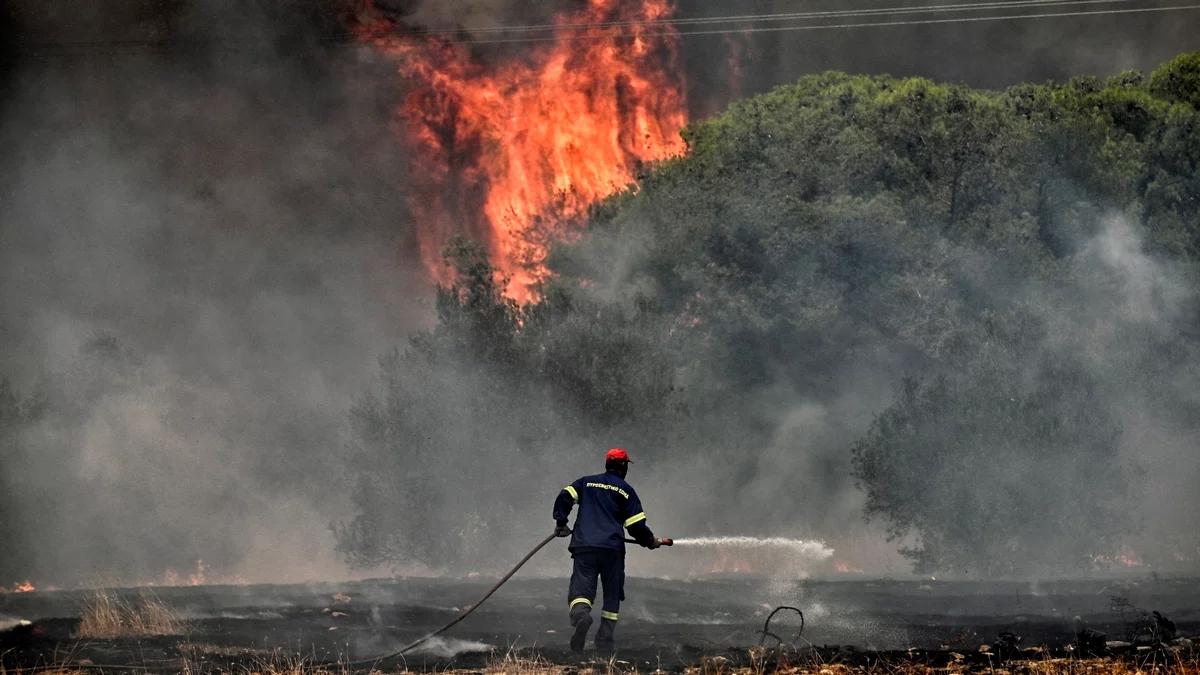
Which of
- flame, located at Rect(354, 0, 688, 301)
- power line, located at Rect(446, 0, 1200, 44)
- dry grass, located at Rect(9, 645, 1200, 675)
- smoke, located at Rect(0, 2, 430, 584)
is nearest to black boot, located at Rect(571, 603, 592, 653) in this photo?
dry grass, located at Rect(9, 645, 1200, 675)

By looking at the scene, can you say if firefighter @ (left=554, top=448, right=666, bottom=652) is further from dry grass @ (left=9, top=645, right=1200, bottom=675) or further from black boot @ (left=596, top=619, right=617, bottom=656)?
dry grass @ (left=9, top=645, right=1200, bottom=675)

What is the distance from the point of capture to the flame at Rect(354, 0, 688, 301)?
52281 mm

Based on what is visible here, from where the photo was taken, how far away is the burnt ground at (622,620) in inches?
731

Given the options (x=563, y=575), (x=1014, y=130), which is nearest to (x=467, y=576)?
(x=563, y=575)

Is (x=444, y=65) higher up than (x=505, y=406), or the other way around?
(x=444, y=65)

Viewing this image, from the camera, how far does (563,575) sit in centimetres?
3173

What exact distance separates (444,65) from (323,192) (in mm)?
6136

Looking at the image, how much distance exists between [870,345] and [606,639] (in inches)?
887

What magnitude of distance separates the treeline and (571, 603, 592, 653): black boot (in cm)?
1489

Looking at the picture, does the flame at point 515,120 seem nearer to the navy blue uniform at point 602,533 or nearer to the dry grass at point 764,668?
the navy blue uniform at point 602,533

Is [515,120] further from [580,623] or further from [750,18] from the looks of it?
[580,623]

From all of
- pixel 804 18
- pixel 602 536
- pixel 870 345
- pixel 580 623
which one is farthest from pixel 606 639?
pixel 804 18

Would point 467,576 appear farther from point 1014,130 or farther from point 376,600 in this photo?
point 1014,130

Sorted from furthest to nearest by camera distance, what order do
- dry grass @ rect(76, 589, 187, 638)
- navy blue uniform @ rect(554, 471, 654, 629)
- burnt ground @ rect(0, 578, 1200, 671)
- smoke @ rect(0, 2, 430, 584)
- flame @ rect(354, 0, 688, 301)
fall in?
flame @ rect(354, 0, 688, 301), smoke @ rect(0, 2, 430, 584), dry grass @ rect(76, 589, 187, 638), burnt ground @ rect(0, 578, 1200, 671), navy blue uniform @ rect(554, 471, 654, 629)
